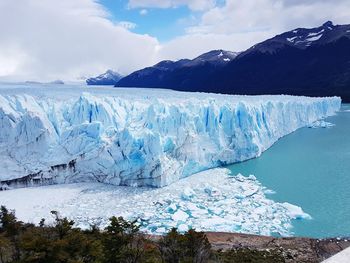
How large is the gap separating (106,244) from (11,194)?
324 inches

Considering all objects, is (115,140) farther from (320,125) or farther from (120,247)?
(320,125)

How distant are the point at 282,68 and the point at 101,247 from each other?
223 ft

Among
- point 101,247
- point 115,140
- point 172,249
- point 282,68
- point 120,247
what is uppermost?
point 282,68

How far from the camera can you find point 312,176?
15500 millimetres

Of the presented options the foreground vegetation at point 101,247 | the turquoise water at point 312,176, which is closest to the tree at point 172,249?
the foreground vegetation at point 101,247

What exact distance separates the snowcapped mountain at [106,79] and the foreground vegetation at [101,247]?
101 meters

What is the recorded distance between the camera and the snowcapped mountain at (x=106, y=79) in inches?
4188

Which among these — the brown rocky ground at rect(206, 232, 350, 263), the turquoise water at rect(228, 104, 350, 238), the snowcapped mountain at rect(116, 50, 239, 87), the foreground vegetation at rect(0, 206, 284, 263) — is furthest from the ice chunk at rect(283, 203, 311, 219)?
the snowcapped mountain at rect(116, 50, 239, 87)

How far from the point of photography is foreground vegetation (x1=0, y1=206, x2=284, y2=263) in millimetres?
5562

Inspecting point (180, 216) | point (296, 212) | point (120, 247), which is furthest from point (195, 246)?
point (296, 212)

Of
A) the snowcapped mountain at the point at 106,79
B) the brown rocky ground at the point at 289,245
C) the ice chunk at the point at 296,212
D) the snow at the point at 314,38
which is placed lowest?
the brown rocky ground at the point at 289,245

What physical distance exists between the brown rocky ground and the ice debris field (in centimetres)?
51

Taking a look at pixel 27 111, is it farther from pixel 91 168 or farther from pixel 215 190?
pixel 215 190

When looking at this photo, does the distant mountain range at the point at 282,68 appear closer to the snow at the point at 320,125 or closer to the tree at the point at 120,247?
the snow at the point at 320,125
